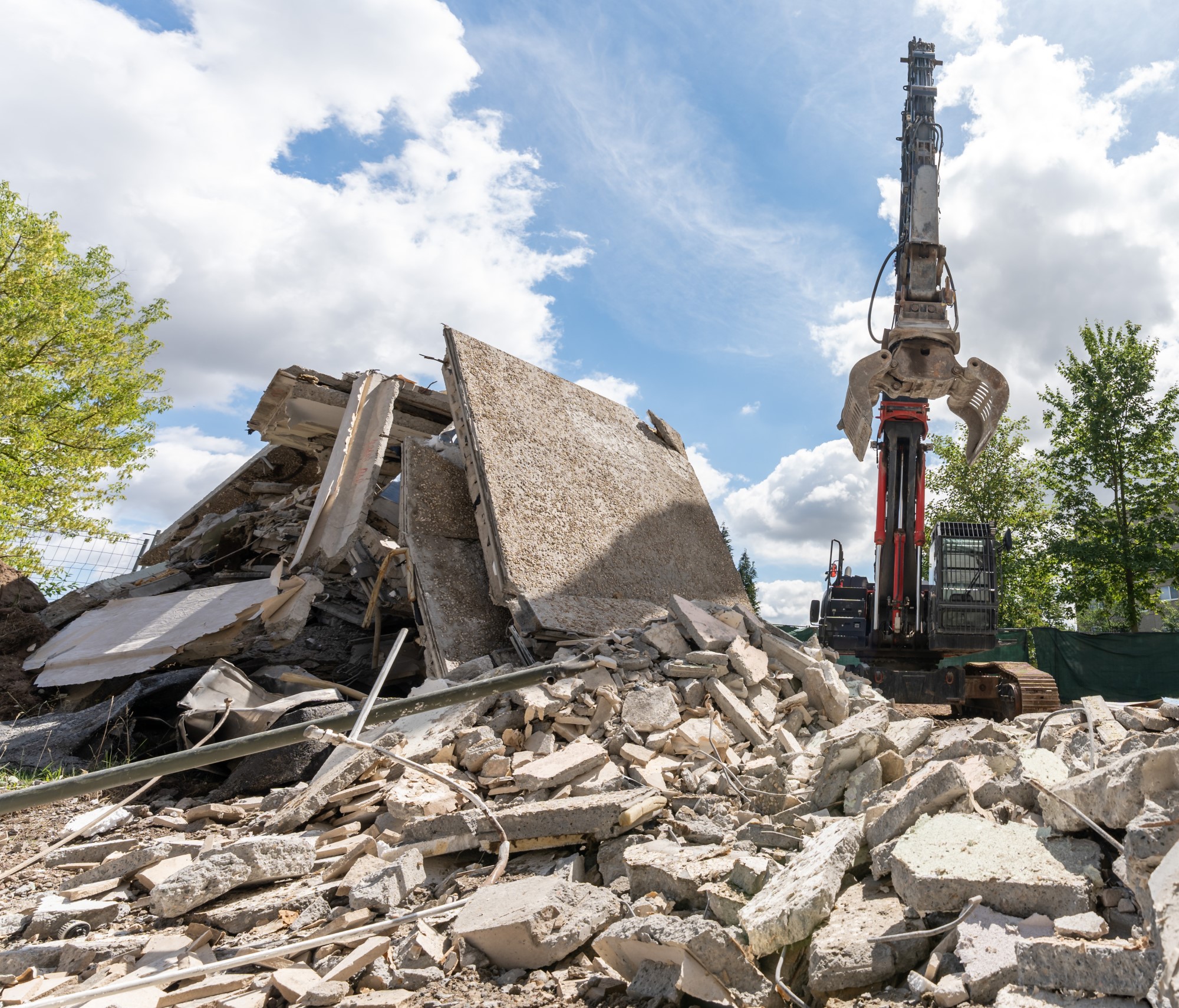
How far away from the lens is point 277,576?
7.43m

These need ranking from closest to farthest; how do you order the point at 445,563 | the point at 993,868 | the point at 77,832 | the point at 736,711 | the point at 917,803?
1. the point at 993,868
2. the point at 917,803
3. the point at 77,832
4. the point at 736,711
5. the point at 445,563

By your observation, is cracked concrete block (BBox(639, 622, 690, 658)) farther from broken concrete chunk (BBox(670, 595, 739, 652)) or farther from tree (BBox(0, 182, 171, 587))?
tree (BBox(0, 182, 171, 587))

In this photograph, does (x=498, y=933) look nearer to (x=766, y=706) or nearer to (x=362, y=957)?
(x=362, y=957)

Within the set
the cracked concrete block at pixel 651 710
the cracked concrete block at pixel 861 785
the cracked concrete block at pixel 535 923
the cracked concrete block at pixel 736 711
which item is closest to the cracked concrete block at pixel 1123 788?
the cracked concrete block at pixel 861 785

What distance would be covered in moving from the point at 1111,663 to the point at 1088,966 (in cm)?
1261

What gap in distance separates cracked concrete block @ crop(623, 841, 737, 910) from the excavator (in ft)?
21.3

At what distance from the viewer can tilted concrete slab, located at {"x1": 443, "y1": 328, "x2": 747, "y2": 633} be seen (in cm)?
674

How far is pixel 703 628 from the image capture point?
5.82 meters

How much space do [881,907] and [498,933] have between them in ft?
4.45

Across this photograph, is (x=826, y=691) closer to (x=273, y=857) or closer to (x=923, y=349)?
(x=273, y=857)

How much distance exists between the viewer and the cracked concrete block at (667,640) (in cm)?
562

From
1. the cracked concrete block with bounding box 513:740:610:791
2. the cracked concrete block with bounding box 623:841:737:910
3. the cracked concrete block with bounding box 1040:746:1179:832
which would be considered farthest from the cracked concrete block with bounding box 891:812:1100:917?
the cracked concrete block with bounding box 513:740:610:791

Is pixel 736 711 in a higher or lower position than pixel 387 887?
higher

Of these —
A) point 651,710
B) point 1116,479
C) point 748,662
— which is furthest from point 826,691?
point 1116,479
